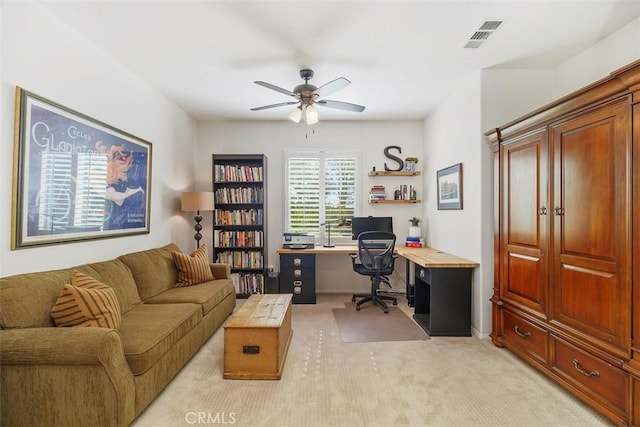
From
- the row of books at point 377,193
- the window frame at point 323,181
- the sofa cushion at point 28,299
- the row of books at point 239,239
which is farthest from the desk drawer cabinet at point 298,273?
the sofa cushion at point 28,299

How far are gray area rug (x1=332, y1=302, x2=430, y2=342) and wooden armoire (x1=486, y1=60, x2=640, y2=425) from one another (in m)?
0.90

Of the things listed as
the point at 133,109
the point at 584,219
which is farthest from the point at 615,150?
the point at 133,109

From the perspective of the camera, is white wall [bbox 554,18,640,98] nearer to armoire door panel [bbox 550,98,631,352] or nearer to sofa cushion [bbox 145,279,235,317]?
armoire door panel [bbox 550,98,631,352]

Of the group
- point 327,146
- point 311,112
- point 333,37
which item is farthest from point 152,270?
point 327,146

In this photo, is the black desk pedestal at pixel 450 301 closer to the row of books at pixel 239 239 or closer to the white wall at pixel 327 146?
the white wall at pixel 327 146

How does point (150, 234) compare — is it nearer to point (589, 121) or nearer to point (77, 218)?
point (77, 218)

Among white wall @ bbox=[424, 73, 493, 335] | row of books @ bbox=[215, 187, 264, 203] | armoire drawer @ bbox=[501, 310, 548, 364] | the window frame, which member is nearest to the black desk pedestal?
white wall @ bbox=[424, 73, 493, 335]

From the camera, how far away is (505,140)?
285 cm

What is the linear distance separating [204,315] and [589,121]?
325 cm

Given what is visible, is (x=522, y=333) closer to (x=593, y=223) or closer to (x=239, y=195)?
(x=593, y=223)

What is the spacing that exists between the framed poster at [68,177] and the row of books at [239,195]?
4.82ft

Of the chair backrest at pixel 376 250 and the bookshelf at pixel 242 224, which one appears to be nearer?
the chair backrest at pixel 376 250

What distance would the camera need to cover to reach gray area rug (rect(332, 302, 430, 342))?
3.17 meters

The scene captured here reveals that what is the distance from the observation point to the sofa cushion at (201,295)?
288 centimetres
